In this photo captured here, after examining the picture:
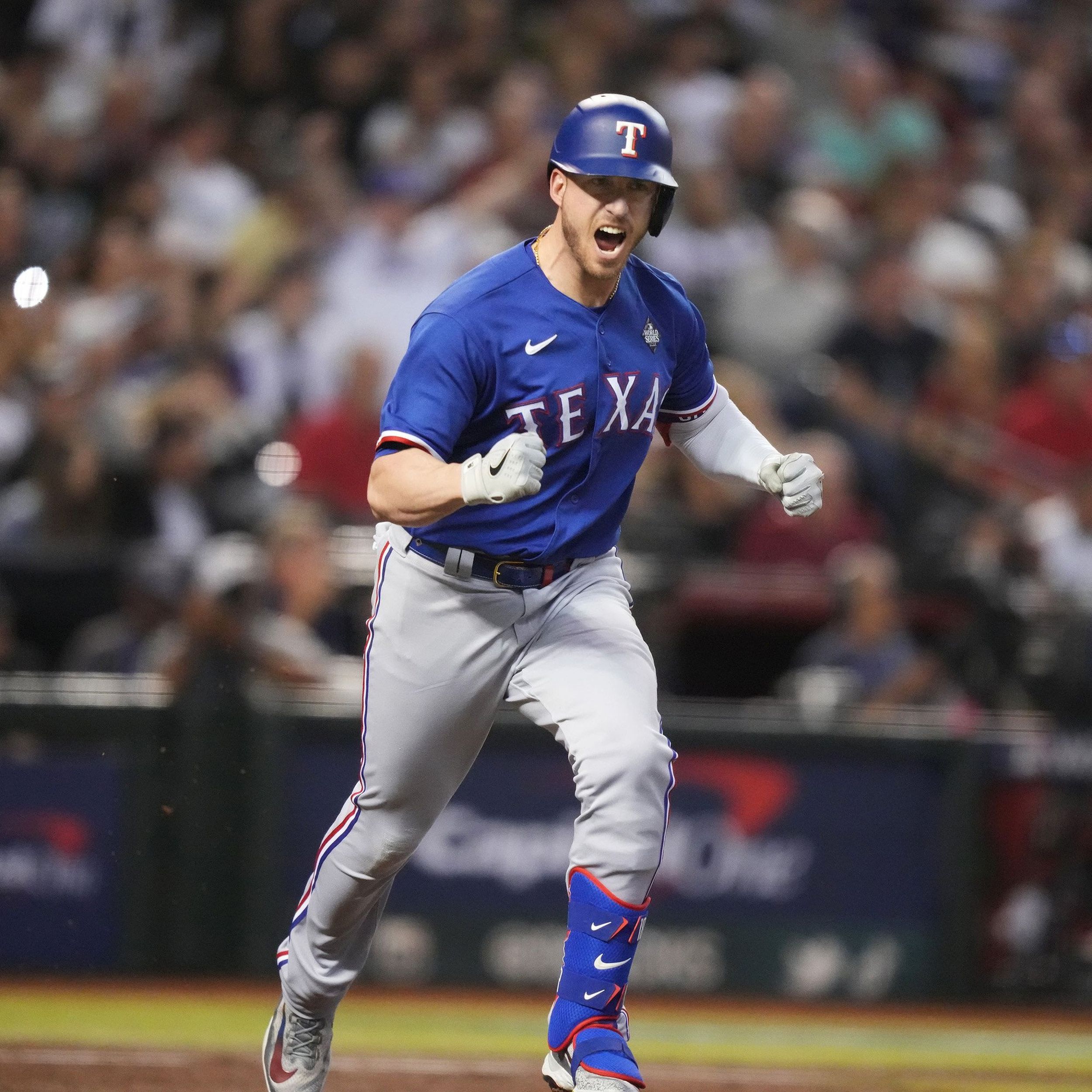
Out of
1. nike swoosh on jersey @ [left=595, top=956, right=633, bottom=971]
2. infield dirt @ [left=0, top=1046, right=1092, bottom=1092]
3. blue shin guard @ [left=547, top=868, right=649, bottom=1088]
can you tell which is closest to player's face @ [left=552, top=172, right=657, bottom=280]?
blue shin guard @ [left=547, top=868, right=649, bottom=1088]

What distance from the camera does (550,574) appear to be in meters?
4.17

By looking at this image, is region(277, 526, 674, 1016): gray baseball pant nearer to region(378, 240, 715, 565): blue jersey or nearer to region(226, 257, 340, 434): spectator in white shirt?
region(378, 240, 715, 565): blue jersey

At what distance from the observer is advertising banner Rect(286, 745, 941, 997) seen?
7.59 meters

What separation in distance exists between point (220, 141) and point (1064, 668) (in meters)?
5.07

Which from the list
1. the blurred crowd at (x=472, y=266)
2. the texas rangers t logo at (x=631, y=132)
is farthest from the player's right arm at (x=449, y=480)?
the blurred crowd at (x=472, y=266)

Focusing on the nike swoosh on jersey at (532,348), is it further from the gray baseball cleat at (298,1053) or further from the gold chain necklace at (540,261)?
the gray baseball cleat at (298,1053)

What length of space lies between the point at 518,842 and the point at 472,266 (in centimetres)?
300

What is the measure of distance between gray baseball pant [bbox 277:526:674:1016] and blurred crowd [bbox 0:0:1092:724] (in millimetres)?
3165

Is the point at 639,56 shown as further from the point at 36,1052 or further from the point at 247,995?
the point at 36,1052

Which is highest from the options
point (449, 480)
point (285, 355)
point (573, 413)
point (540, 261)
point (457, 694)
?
point (540, 261)

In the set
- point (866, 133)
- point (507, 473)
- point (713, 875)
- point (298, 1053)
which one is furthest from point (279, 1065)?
point (866, 133)

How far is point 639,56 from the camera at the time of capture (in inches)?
425

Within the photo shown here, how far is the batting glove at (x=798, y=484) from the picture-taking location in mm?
4168

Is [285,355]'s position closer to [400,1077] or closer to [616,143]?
[400,1077]
